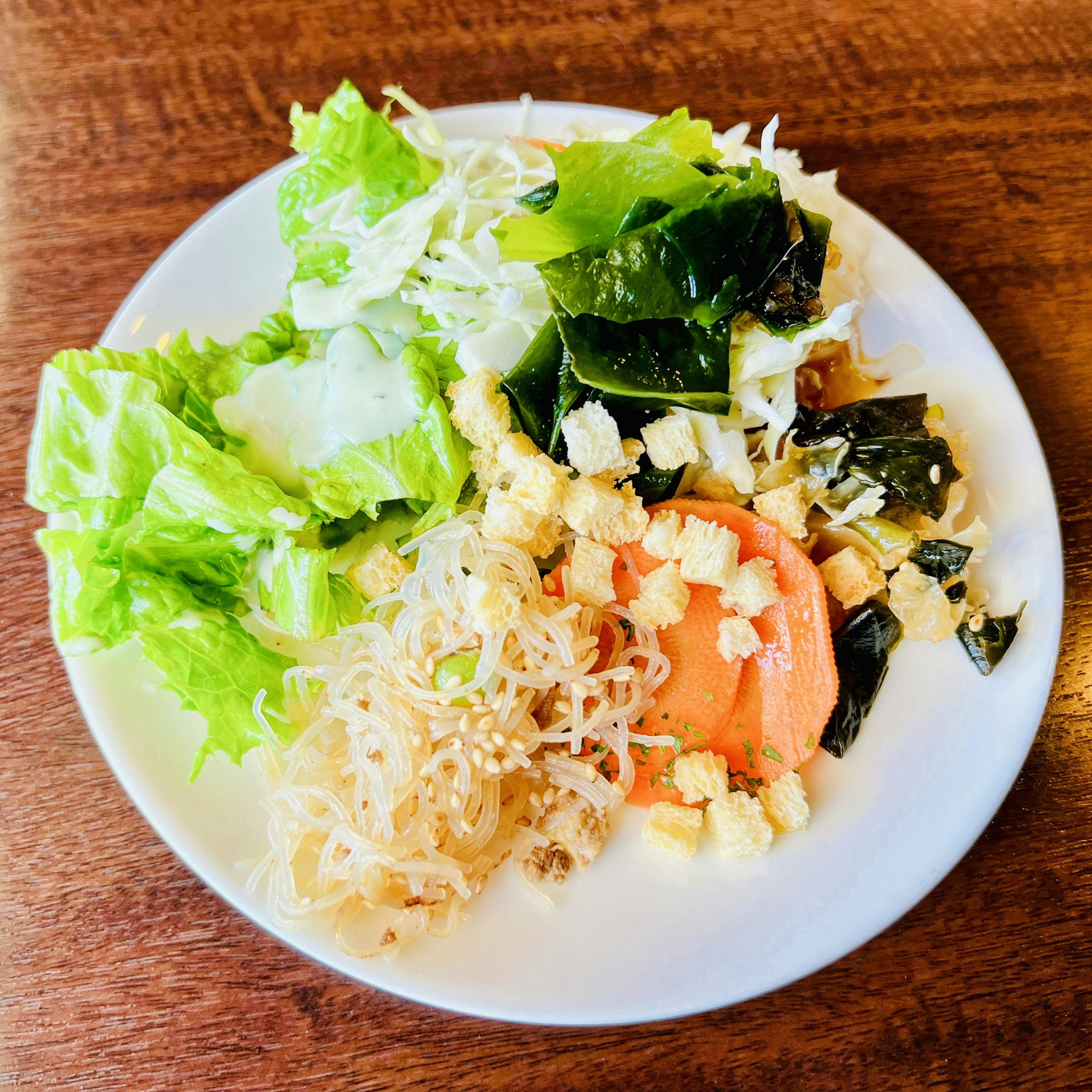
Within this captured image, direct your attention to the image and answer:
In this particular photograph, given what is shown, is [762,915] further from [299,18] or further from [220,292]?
[299,18]

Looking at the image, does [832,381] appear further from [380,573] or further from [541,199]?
[380,573]

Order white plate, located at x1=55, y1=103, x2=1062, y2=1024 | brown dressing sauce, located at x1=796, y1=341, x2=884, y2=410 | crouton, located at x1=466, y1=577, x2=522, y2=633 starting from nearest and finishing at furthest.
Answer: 1. white plate, located at x1=55, y1=103, x2=1062, y2=1024
2. crouton, located at x1=466, y1=577, x2=522, y2=633
3. brown dressing sauce, located at x1=796, y1=341, x2=884, y2=410

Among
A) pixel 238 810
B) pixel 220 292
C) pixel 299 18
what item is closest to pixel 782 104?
pixel 299 18

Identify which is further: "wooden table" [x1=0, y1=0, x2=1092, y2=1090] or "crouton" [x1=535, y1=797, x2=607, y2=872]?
"wooden table" [x1=0, y1=0, x2=1092, y2=1090]

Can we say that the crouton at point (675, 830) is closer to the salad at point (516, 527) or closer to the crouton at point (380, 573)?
the salad at point (516, 527)

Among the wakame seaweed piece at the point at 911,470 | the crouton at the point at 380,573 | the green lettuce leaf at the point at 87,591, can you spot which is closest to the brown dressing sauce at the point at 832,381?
the wakame seaweed piece at the point at 911,470

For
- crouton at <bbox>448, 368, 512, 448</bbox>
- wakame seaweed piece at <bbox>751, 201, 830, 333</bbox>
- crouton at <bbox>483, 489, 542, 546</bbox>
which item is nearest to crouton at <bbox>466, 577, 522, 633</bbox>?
crouton at <bbox>483, 489, 542, 546</bbox>

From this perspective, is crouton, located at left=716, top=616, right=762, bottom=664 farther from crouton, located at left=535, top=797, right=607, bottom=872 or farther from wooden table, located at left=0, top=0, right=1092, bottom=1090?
wooden table, located at left=0, top=0, right=1092, bottom=1090
